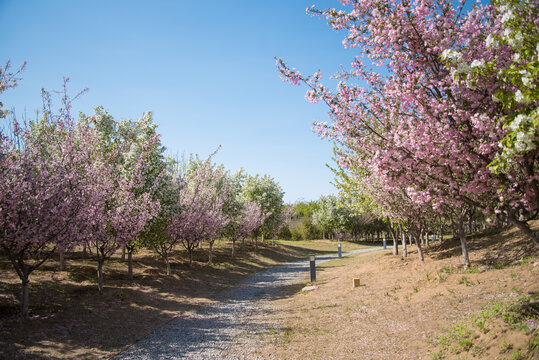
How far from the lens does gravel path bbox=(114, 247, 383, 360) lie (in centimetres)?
788

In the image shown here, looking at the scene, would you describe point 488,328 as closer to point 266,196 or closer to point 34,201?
point 34,201

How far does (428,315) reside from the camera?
8.90m

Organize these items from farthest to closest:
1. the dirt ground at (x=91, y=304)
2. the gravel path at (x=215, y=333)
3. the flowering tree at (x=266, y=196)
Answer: the flowering tree at (x=266, y=196)
the dirt ground at (x=91, y=304)
the gravel path at (x=215, y=333)

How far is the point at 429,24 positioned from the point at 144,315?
40.6 ft

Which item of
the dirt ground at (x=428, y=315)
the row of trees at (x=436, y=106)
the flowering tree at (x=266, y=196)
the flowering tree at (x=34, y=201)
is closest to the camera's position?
the row of trees at (x=436, y=106)

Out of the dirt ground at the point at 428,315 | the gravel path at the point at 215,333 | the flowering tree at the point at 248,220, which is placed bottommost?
the gravel path at the point at 215,333

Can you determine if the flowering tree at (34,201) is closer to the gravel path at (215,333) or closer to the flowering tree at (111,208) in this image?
the flowering tree at (111,208)

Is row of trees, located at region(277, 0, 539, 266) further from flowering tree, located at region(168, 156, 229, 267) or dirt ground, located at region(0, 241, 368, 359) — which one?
flowering tree, located at region(168, 156, 229, 267)

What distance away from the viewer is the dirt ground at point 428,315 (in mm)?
6227

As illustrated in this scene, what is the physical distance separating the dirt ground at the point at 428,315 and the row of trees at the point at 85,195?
7396 mm

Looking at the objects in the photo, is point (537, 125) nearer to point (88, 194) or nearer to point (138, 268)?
point (88, 194)

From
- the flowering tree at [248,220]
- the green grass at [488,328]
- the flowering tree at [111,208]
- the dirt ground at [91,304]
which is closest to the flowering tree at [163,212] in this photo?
the flowering tree at [111,208]

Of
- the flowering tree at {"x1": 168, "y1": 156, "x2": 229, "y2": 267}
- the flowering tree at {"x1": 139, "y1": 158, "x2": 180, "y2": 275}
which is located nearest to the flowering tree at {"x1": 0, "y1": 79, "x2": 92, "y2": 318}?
the flowering tree at {"x1": 139, "y1": 158, "x2": 180, "y2": 275}

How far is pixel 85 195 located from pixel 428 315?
11678 mm
